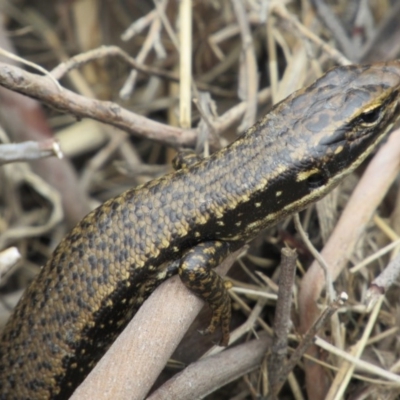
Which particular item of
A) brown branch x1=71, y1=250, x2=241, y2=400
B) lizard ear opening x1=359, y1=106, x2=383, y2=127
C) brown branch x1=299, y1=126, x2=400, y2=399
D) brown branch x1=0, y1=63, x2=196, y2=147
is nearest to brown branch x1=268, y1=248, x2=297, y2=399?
brown branch x1=299, y1=126, x2=400, y2=399

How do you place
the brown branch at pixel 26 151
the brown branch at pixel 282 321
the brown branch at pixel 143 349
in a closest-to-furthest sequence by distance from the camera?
the brown branch at pixel 143 349
the brown branch at pixel 282 321
the brown branch at pixel 26 151

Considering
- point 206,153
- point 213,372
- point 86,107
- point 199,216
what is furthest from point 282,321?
point 86,107

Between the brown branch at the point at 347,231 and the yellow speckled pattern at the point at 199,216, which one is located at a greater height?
the yellow speckled pattern at the point at 199,216

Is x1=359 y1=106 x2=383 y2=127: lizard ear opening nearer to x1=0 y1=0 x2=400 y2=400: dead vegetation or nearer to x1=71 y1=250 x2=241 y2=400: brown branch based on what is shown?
x1=0 y1=0 x2=400 y2=400: dead vegetation

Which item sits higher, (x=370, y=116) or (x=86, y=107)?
(x=86, y=107)

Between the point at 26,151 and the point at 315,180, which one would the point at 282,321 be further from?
the point at 26,151

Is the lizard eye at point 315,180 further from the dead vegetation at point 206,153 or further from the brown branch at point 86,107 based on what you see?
the brown branch at point 86,107

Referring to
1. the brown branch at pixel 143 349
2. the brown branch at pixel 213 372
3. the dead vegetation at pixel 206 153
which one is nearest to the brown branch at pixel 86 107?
the dead vegetation at pixel 206 153
